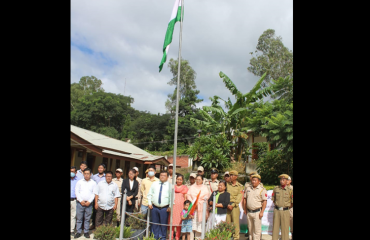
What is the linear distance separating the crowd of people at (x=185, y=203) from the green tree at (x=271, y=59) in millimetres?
20278

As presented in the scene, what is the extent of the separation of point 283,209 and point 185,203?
6.99 feet

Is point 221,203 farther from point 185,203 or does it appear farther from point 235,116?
point 235,116

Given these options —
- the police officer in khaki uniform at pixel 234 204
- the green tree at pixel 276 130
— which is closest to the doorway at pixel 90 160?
the green tree at pixel 276 130

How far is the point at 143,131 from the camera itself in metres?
35.6

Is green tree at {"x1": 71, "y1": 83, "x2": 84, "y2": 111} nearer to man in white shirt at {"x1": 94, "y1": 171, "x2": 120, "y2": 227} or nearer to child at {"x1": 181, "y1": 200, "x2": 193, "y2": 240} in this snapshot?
man in white shirt at {"x1": 94, "y1": 171, "x2": 120, "y2": 227}

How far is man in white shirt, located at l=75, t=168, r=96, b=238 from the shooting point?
6411 mm

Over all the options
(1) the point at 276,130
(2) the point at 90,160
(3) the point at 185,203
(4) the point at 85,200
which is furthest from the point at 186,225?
(2) the point at 90,160

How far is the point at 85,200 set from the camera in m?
6.50

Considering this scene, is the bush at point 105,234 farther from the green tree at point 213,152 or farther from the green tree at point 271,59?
the green tree at point 271,59

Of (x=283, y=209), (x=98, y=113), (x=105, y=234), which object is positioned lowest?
(x=105, y=234)

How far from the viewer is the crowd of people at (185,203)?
6.16 metres

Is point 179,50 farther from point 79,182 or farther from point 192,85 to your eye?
point 192,85

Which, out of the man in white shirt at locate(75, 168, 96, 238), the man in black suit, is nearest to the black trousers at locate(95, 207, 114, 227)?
the man in white shirt at locate(75, 168, 96, 238)

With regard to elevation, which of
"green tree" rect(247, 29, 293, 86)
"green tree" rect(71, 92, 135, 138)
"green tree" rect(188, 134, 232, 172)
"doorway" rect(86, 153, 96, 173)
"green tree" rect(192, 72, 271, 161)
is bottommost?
"doorway" rect(86, 153, 96, 173)
